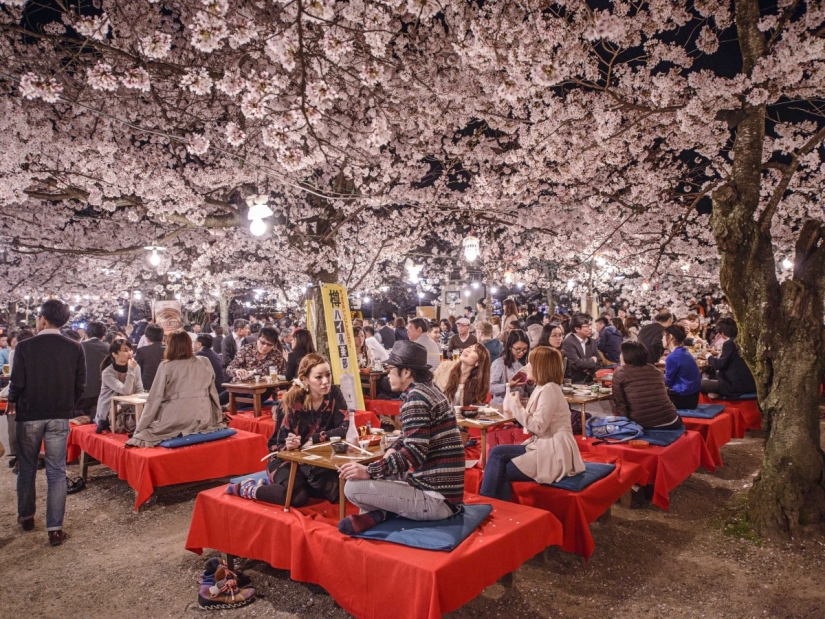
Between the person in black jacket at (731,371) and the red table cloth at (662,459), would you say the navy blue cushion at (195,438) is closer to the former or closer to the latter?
the red table cloth at (662,459)

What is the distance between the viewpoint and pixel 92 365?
8516 millimetres

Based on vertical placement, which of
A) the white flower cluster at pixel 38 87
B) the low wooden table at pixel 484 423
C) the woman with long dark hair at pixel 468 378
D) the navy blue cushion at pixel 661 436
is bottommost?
the navy blue cushion at pixel 661 436

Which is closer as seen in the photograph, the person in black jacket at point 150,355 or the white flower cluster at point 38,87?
the white flower cluster at point 38,87

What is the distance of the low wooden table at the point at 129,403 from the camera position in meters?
6.98

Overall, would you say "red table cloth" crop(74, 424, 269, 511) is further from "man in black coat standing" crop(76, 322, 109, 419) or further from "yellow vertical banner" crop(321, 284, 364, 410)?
"yellow vertical banner" crop(321, 284, 364, 410)

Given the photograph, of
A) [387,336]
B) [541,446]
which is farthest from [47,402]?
[387,336]

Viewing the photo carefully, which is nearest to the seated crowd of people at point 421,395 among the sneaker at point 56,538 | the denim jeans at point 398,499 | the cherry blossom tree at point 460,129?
the denim jeans at point 398,499

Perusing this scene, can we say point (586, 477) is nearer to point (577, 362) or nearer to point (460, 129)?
point (577, 362)

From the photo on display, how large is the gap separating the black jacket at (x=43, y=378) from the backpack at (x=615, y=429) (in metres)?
5.89

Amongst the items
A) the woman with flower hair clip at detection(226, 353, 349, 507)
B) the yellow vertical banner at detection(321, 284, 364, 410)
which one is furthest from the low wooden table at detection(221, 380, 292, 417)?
the woman with flower hair clip at detection(226, 353, 349, 507)

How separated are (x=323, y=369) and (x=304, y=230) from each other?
7.63m

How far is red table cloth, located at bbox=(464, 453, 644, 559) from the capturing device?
4547 millimetres

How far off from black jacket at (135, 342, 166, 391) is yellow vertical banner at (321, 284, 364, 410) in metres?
2.68

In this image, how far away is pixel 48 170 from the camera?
383 inches
